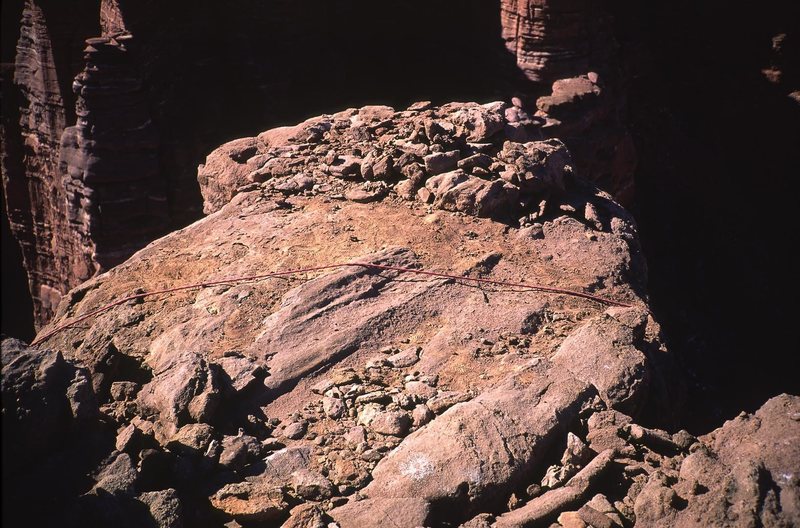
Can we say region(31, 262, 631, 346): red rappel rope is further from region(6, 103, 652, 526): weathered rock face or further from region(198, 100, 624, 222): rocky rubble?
region(198, 100, 624, 222): rocky rubble

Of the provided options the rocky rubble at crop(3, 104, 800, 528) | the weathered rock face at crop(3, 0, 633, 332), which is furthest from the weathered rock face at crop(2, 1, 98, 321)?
the rocky rubble at crop(3, 104, 800, 528)

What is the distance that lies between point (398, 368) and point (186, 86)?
1025cm

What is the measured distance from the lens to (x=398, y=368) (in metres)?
5.78

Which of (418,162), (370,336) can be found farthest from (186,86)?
(370,336)

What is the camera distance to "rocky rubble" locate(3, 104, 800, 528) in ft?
14.9

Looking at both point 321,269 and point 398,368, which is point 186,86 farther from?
point 398,368

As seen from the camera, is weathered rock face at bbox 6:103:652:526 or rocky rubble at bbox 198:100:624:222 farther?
rocky rubble at bbox 198:100:624:222

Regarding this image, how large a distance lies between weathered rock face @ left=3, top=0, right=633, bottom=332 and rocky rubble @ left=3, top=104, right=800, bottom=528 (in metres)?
5.36

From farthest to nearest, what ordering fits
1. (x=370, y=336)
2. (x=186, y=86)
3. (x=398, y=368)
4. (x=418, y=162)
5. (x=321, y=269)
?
1. (x=186, y=86)
2. (x=418, y=162)
3. (x=321, y=269)
4. (x=370, y=336)
5. (x=398, y=368)

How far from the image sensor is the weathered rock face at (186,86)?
516 inches

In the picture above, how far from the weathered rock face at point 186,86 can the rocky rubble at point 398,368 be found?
536 cm

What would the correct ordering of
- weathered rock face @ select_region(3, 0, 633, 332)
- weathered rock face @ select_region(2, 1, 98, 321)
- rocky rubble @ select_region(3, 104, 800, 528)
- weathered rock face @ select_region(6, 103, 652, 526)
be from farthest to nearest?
weathered rock face @ select_region(2, 1, 98, 321) → weathered rock face @ select_region(3, 0, 633, 332) → weathered rock face @ select_region(6, 103, 652, 526) → rocky rubble @ select_region(3, 104, 800, 528)

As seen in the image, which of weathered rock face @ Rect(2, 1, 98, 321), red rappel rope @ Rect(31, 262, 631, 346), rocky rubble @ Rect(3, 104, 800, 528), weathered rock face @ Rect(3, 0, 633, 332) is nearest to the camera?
rocky rubble @ Rect(3, 104, 800, 528)

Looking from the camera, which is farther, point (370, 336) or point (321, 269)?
point (321, 269)
